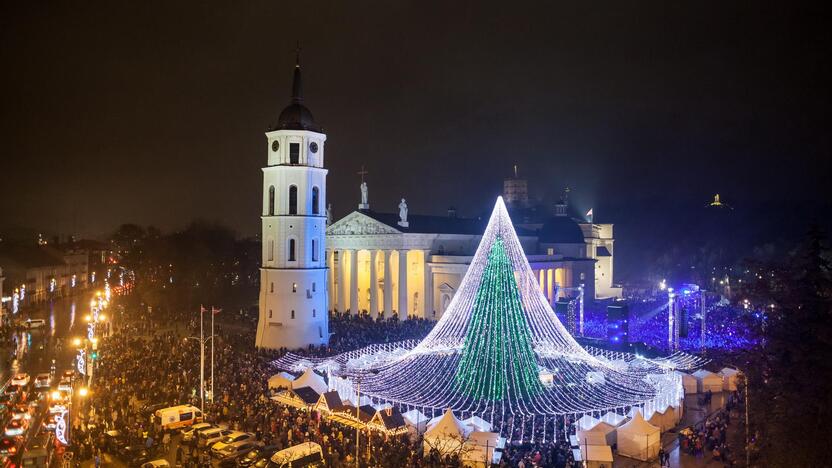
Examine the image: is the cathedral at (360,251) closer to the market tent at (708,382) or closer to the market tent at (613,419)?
the market tent at (708,382)

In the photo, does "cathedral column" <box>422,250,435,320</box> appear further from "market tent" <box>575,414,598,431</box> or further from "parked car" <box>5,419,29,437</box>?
"parked car" <box>5,419,29,437</box>

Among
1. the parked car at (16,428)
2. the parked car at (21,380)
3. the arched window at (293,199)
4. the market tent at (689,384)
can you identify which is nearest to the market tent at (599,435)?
the market tent at (689,384)

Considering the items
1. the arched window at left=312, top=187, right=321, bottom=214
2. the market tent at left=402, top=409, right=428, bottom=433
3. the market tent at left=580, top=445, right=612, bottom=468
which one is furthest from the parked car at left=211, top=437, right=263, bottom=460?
the arched window at left=312, top=187, right=321, bottom=214

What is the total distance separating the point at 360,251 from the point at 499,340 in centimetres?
3539

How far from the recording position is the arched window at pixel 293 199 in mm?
40688

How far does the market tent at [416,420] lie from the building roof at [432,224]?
33.7 m

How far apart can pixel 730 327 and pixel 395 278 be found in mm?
24939

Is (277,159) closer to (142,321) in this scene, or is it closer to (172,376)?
(172,376)

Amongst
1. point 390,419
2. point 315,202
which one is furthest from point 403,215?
point 390,419

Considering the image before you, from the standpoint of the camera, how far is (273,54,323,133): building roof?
4022 centimetres

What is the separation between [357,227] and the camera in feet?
193

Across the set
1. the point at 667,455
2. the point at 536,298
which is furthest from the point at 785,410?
the point at 536,298

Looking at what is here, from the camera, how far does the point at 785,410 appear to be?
591 inches

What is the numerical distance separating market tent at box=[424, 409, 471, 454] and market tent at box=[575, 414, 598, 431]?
12.0 ft
